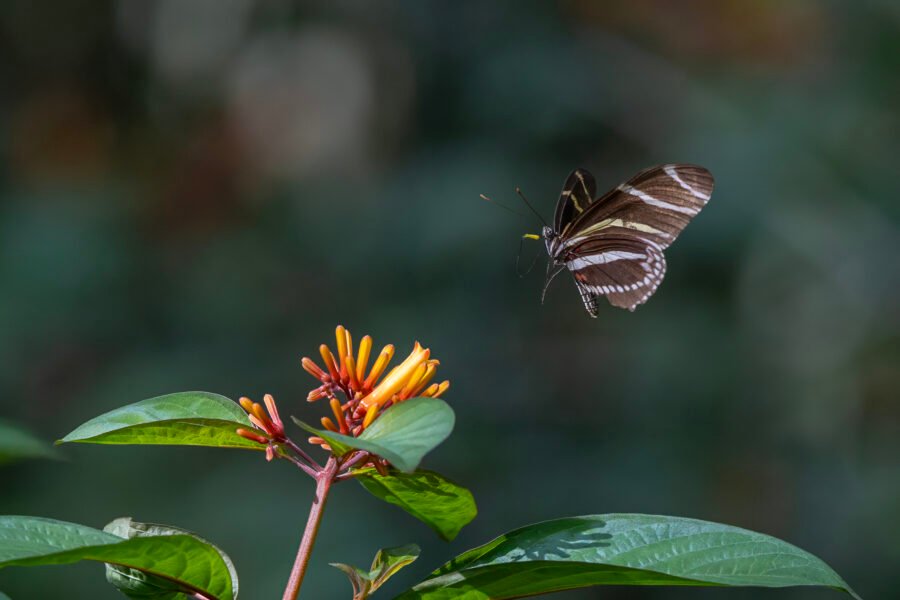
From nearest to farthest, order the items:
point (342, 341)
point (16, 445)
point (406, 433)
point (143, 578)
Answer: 1. point (16, 445)
2. point (406, 433)
3. point (143, 578)
4. point (342, 341)

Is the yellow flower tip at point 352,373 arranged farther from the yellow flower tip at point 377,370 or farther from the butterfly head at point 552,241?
the butterfly head at point 552,241

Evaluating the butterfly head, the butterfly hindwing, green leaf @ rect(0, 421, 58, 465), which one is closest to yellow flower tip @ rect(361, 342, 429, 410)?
green leaf @ rect(0, 421, 58, 465)

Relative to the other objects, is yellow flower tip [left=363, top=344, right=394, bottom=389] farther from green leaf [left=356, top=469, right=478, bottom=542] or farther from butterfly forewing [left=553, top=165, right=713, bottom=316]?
butterfly forewing [left=553, top=165, right=713, bottom=316]

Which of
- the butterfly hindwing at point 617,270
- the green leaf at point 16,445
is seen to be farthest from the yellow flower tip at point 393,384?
the butterfly hindwing at point 617,270

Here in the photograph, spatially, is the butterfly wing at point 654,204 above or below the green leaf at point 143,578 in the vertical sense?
above

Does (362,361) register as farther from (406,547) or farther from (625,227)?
(625,227)

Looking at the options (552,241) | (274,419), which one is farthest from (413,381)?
(552,241)
